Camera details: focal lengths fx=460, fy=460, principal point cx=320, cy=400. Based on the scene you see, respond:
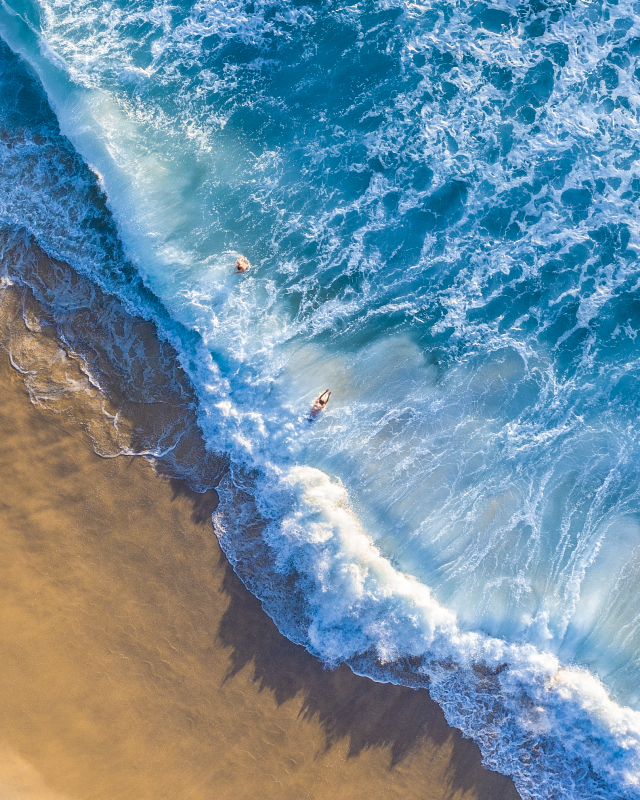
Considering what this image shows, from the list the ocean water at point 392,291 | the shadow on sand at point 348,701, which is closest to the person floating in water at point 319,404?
the ocean water at point 392,291

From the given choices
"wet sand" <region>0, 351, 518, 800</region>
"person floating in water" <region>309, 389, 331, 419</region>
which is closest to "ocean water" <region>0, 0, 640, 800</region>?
"person floating in water" <region>309, 389, 331, 419</region>

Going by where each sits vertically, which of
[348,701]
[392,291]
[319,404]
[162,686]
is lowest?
[348,701]

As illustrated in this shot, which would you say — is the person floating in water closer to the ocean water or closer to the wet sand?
the ocean water

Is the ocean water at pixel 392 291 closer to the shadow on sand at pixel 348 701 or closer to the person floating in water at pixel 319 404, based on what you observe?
the person floating in water at pixel 319 404

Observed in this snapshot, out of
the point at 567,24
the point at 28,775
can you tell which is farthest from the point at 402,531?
the point at 567,24

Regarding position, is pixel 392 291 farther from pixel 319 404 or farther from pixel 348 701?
pixel 348 701

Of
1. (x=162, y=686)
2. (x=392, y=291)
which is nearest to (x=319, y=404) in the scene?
(x=392, y=291)
